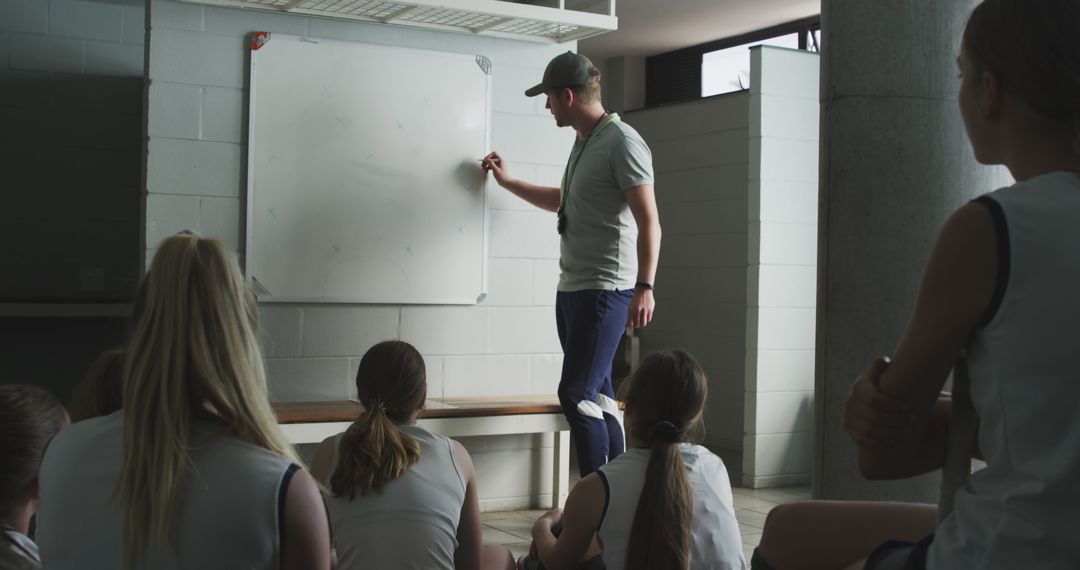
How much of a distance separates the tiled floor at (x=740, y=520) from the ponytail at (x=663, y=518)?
1.60 metres

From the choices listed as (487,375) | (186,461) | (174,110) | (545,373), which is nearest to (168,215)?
(174,110)

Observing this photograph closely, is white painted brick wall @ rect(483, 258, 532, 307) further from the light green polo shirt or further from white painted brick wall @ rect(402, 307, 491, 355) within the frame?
the light green polo shirt

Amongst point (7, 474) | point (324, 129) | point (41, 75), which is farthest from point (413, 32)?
point (7, 474)

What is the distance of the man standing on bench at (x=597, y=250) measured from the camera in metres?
3.87

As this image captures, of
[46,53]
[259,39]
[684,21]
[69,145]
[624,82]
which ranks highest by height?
[684,21]

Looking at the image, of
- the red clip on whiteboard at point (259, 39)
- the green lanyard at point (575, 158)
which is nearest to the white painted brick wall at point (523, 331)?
the green lanyard at point (575, 158)

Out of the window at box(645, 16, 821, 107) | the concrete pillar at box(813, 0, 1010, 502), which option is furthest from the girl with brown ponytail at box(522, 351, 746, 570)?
the window at box(645, 16, 821, 107)

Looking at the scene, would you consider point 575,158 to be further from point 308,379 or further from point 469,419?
point 308,379

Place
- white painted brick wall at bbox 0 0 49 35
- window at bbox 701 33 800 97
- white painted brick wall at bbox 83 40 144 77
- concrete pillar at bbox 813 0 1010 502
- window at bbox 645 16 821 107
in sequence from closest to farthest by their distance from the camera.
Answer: concrete pillar at bbox 813 0 1010 502 < white painted brick wall at bbox 0 0 49 35 < white painted brick wall at bbox 83 40 144 77 < window at bbox 645 16 821 107 < window at bbox 701 33 800 97

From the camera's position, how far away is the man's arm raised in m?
4.60

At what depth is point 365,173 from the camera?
445cm

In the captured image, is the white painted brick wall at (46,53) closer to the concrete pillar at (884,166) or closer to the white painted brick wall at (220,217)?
the white painted brick wall at (220,217)

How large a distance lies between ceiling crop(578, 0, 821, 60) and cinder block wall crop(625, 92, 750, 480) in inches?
21.2

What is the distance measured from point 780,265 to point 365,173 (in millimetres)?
2300
